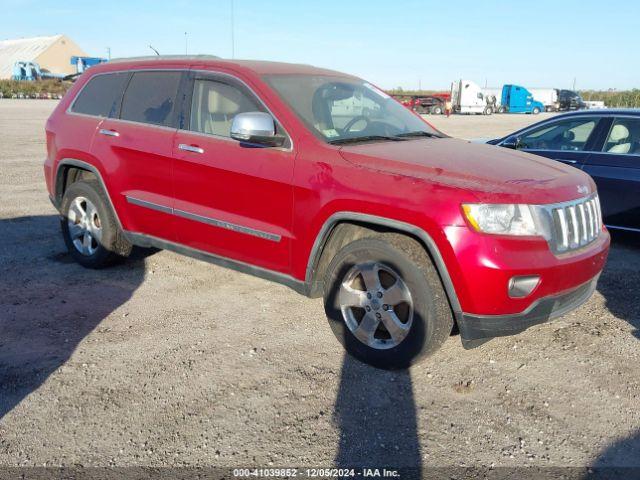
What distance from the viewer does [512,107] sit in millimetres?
55062

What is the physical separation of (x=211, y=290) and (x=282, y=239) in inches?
54.6

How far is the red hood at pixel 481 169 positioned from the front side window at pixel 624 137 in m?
2.54

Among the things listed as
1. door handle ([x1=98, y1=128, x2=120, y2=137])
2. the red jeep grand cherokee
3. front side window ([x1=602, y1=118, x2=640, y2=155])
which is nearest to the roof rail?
the red jeep grand cherokee

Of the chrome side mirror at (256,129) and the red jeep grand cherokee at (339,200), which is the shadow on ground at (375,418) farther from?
the chrome side mirror at (256,129)

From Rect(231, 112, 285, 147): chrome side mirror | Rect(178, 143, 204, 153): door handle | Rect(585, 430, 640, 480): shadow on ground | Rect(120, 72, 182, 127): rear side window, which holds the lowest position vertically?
Rect(585, 430, 640, 480): shadow on ground

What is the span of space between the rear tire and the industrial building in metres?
93.7

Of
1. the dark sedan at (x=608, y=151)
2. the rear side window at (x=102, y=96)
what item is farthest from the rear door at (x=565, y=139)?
the rear side window at (x=102, y=96)

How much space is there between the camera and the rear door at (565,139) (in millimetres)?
6344

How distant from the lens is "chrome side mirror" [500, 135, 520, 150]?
6809mm

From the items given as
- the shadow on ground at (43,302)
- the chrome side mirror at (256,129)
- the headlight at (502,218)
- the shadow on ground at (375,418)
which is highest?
the chrome side mirror at (256,129)

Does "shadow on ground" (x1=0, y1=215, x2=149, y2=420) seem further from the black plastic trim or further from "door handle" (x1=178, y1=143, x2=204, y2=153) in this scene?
"door handle" (x1=178, y1=143, x2=204, y2=153)

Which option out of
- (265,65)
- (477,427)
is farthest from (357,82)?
(477,427)

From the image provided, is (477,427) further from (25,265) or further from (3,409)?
(25,265)

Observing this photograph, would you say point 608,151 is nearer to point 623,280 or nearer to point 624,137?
point 624,137
